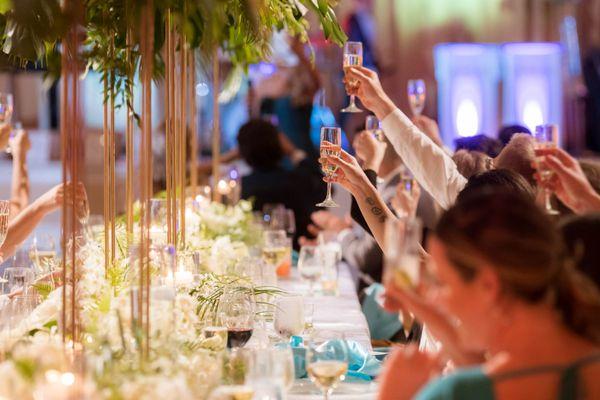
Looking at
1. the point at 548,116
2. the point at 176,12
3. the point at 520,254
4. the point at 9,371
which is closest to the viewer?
the point at 520,254

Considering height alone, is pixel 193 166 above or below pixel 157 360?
above

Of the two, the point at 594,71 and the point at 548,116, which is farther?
the point at 594,71

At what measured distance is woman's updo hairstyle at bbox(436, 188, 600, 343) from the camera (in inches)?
63.6

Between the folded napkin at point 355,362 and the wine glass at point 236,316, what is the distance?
14 cm

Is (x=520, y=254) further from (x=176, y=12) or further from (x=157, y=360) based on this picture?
(x=176, y=12)

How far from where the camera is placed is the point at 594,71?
10.3 metres

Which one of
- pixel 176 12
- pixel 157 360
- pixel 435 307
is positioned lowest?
pixel 157 360

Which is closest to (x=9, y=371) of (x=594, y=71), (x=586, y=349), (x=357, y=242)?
(x=586, y=349)

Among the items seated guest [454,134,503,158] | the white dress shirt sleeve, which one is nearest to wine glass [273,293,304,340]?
the white dress shirt sleeve

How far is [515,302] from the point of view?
1651mm

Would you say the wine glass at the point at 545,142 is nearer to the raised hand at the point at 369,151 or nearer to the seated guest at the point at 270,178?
the raised hand at the point at 369,151

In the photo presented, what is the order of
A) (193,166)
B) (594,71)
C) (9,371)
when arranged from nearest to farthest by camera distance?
(9,371), (193,166), (594,71)

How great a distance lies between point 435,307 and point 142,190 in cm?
80

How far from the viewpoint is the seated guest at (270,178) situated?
Answer: 6.04m
